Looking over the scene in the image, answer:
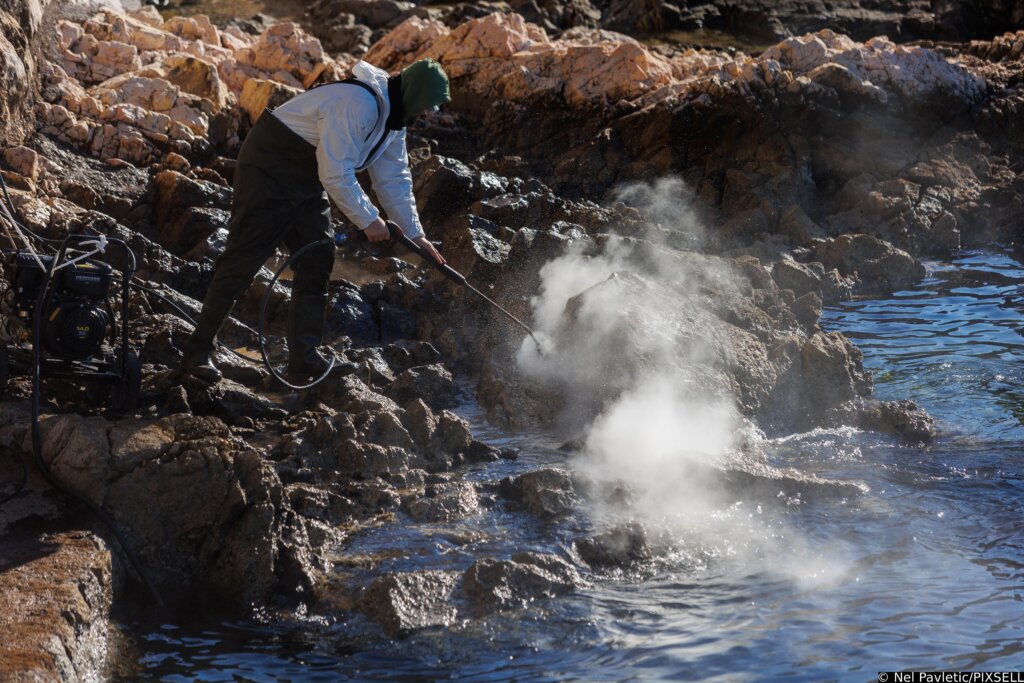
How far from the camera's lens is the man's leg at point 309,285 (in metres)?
6.21

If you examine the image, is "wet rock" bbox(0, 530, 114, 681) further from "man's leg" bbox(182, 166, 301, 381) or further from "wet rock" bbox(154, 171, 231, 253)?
"wet rock" bbox(154, 171, 231, 253)

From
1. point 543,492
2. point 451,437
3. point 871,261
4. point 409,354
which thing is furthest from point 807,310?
point 543,492

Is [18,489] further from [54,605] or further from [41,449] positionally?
[54,605]

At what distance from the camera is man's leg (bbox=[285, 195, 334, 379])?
6.21 meters

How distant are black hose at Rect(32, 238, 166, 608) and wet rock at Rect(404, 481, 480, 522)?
1346 mm

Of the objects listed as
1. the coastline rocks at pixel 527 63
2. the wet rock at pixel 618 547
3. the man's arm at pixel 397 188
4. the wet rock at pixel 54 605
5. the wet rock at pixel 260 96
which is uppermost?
the coastline rocks at pixel 527 63

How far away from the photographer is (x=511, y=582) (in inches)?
176

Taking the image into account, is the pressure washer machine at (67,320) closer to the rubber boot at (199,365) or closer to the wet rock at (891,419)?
the rubber boot at (199,365)

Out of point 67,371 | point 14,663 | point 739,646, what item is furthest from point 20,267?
point 739,646

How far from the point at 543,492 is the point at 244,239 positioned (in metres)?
2.27

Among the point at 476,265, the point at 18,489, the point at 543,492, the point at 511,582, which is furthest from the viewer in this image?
the point at 476,265

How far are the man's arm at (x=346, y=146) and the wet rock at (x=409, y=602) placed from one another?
217cm

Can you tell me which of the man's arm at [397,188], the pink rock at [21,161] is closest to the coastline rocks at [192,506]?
the man's arm at [397,188]

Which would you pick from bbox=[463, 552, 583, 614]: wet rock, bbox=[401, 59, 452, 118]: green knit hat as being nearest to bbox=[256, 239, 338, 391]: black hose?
bbox=[401, 59, 452, 118]: green knit hat
